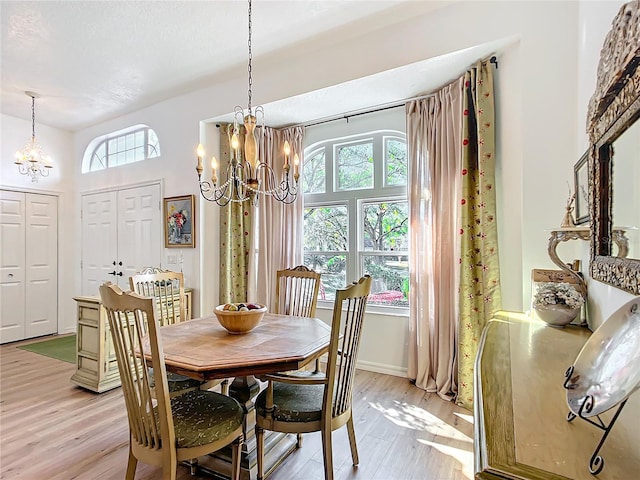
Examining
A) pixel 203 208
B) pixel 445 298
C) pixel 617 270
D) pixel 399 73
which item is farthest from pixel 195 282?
pixel 617 270

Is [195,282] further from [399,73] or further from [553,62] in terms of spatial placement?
[553,62]

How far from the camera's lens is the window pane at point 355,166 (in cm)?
359

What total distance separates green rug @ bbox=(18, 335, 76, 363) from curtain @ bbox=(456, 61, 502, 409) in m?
4.12

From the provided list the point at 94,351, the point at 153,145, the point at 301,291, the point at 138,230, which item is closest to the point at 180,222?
the point at 138,230

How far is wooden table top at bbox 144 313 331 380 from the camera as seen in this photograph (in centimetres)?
151

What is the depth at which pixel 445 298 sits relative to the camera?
290 cm

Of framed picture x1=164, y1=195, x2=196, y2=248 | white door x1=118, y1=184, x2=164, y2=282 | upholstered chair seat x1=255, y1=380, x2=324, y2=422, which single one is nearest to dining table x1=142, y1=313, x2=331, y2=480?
upholstered chair seat x1=255, y1=380, x2=324, y2=422

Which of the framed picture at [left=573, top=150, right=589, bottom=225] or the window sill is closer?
the framed picture at [left=573, top=150, right=589, bottom=225]

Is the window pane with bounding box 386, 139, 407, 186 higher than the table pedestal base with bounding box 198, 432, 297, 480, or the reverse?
the window pane with bounding box 386, 139, 407, 186

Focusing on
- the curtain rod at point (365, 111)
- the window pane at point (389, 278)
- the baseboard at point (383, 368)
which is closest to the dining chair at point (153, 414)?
the baseboard at point (383, 368)

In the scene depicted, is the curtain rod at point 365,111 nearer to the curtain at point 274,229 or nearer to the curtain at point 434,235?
the curtain at point 434,235

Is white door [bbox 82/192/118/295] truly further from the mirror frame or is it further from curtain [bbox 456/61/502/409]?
the mirror frame

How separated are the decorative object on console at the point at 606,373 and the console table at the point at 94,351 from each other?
337cm

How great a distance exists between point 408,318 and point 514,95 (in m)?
2.06
